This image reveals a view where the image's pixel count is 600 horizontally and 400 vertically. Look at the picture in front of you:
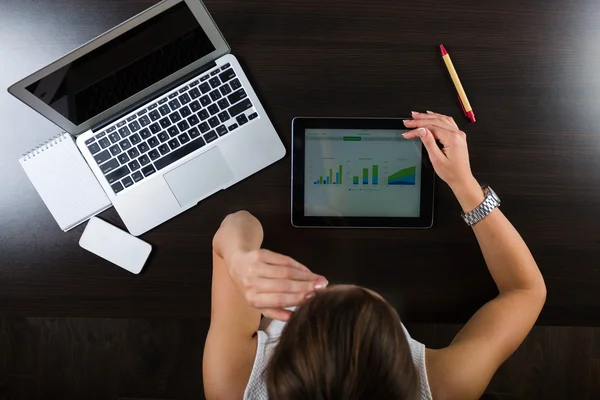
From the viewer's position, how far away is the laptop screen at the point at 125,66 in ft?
2.56

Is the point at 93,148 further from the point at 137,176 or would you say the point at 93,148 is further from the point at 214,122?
the point at 214,122

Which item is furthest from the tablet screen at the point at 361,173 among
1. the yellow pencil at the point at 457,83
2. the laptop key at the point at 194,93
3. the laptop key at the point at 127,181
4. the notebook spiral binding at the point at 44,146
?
the notebook spiral binding at the point at 44,146

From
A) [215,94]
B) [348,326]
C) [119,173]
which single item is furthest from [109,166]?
[348,326]

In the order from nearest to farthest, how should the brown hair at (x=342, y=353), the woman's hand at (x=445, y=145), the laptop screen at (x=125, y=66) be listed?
the brown hair at (x=342, y=353), the laptop screen at (x=125, y=66), the woman's hand at (x=445, y=145)

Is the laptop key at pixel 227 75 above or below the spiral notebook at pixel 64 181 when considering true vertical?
above

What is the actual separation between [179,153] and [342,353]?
509mm

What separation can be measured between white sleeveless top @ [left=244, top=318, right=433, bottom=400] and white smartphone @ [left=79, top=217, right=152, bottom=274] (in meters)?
0.27

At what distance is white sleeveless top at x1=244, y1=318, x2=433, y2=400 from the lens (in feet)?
2.66

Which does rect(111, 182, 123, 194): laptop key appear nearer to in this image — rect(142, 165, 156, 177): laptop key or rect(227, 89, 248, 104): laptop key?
rect(142, 165, 156, 177): laptop key

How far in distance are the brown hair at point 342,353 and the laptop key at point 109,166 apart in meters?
0.49

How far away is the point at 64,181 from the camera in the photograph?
95cm

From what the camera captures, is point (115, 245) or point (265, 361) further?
point (115, 245)

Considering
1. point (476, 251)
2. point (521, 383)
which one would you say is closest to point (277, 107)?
point (476, 251)

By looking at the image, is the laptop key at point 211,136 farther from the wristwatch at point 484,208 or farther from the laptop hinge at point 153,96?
the wristwatch at point 484,208
